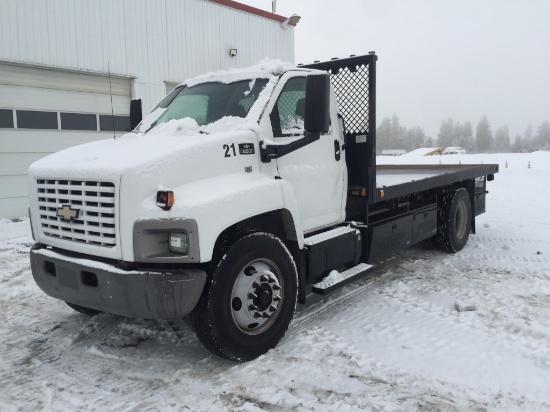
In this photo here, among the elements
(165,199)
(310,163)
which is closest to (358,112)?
(310,163)

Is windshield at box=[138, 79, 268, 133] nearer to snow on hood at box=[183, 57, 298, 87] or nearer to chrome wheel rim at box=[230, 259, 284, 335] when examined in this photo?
snow on hood at box=[183, 57, 298, 87]

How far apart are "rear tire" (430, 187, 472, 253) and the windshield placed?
13.7ft

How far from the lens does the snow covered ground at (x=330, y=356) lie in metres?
3.20

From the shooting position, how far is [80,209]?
3.54 m

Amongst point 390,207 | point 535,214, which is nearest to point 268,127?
point 390,207

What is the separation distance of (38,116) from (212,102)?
333 inches

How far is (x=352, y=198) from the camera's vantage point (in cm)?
529

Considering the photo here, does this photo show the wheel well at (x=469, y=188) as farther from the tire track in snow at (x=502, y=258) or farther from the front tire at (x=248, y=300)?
the front tire at (x=248, y=300)

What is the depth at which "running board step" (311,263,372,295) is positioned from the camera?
4473 mm

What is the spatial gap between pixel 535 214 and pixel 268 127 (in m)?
8.94

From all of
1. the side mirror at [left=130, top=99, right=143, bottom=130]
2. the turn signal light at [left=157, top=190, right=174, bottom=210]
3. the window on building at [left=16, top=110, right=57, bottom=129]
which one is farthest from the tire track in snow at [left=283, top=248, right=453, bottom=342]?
the window on building at [left=16, top=110, right=57, bottom=129]

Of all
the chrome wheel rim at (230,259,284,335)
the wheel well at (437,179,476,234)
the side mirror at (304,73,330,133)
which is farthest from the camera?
the wheel well at (437,179,476,234)

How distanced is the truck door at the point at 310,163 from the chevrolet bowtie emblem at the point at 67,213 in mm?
1747

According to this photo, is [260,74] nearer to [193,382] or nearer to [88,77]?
[193,382]
